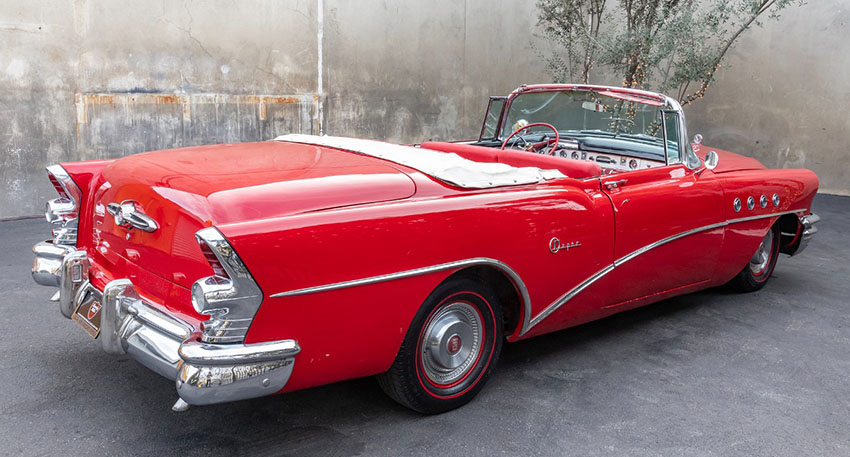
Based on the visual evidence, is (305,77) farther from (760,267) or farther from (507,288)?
(507,288)

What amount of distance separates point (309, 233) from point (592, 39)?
6945mm

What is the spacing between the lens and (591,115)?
410 cm

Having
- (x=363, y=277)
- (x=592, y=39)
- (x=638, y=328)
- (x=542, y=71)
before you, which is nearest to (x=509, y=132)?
(x=638, y=328)

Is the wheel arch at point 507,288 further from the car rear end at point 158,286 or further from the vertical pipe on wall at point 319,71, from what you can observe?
the vertical pipe on wall at point 319,71

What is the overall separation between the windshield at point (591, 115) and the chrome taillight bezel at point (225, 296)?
8.63 feet

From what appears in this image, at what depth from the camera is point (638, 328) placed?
153 inches

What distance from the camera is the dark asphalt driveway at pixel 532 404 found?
251 cm

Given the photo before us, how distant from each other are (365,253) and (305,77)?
6.32 metres

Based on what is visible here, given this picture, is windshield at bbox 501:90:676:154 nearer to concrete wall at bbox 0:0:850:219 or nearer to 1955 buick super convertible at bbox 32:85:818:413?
1955 buick super convertible at bbox 32:85:818:413

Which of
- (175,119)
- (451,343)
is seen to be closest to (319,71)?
(175,119)

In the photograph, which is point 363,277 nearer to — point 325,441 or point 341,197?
point 341,197

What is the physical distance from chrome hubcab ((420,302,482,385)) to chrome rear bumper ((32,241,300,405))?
658 millimetres

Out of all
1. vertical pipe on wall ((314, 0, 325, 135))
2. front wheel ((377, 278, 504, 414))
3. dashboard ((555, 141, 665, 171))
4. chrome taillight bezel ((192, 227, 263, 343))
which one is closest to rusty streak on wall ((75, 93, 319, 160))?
vertical pipe on wall ((314, 0, 325, 135))

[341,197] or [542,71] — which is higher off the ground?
[542,71]
